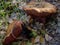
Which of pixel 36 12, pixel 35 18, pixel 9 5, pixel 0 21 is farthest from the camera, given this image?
pixel 9 5

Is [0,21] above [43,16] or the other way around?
the other way around

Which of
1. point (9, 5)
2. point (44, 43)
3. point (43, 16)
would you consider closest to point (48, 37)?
point (44, 43)

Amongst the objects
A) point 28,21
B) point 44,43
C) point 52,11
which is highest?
point 52,11

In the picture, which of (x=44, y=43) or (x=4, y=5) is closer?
(x=44, y=43)

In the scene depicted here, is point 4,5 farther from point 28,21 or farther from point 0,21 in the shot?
point 28,21
